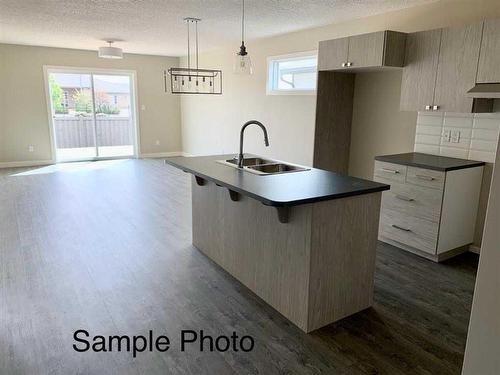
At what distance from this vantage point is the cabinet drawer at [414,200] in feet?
11.1

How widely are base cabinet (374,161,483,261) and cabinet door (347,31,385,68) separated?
1.03m

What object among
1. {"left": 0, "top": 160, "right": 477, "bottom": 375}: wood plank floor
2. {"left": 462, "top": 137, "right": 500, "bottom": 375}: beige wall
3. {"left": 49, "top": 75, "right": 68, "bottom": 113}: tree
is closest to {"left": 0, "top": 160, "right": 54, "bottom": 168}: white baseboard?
{"left": 49, "top": 75, "right": 68, "bottom": 113}: tree

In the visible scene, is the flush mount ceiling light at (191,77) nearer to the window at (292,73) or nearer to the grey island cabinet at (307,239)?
the window at (292,73)

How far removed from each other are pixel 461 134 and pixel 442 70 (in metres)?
0.67

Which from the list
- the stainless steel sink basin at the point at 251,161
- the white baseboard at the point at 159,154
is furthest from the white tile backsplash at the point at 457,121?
the white baseboard at the point at 159,154

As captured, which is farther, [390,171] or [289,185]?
[390,171]

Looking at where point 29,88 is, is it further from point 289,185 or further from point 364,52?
point 289,185

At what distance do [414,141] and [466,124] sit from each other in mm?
597

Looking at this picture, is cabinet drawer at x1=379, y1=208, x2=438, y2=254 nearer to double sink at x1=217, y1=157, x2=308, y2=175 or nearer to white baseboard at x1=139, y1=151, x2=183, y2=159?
double sink at x1=217, y1=157, x2=308, y2=175

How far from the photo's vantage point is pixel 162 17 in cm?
467

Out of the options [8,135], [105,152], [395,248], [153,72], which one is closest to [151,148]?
[105,152]

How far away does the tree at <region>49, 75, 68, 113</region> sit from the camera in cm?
796

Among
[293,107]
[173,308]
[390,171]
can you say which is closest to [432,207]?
[390,171]

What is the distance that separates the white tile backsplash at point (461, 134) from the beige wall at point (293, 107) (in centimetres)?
20
